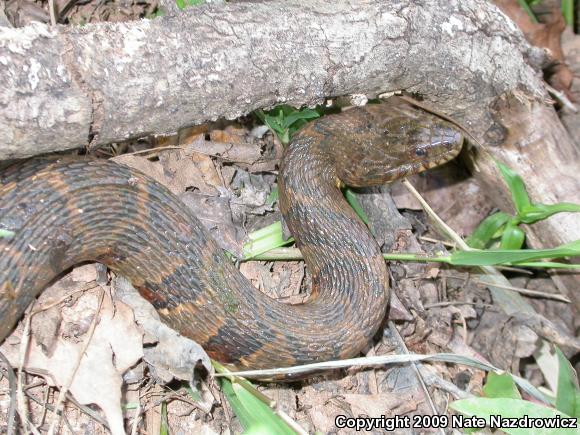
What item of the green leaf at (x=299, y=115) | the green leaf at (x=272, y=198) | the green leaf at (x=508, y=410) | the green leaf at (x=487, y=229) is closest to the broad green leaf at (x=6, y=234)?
the green leaf at (x=272, y=198)

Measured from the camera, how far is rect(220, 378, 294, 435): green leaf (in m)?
3.40

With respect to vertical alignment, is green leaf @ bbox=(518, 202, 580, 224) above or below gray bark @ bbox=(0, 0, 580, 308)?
below

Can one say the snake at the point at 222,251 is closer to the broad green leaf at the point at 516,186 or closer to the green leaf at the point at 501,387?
the broad green leaf at the point at 516,186

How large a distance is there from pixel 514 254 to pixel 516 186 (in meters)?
0.79

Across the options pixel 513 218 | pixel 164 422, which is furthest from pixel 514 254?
pixel 164 422

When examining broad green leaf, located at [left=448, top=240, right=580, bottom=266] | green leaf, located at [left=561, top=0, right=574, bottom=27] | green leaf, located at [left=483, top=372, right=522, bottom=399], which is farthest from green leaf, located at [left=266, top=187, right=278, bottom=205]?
green leaf, located at [left=561, top=0, right=574, bottom=27]

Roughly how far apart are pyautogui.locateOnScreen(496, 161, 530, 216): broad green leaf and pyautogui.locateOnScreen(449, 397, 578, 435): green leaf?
1.85 metres

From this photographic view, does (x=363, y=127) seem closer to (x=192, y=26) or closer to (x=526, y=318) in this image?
(x=192, y=26)

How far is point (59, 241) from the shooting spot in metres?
3.83

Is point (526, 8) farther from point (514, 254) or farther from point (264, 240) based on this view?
point (264, 240)

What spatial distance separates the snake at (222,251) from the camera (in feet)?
12.5

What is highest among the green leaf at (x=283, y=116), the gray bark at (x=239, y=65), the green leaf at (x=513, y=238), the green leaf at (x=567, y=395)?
the gray bark at (x=239, y=65)

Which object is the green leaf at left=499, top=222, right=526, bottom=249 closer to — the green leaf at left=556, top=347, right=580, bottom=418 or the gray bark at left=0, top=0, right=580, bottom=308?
the gray bark at left=0, top=0, right=580, bottom=308

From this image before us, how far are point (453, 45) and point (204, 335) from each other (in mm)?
2667
